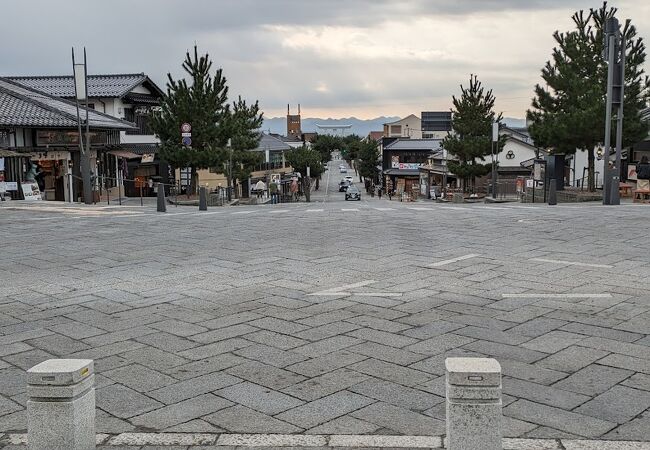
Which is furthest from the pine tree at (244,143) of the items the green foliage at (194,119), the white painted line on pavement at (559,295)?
the white painted line on pavement at (559,295)

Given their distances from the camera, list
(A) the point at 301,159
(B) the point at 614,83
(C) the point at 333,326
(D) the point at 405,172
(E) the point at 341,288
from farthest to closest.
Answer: (A) the point at 301,159 → (D) the point at 405,172 → (B) the point at 614,83 → (E) the point at 341,288 → (C) the point at 333,326

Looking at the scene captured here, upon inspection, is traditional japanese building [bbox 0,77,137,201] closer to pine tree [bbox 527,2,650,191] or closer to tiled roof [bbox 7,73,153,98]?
tiled roof [bbox 7,73,153,98]

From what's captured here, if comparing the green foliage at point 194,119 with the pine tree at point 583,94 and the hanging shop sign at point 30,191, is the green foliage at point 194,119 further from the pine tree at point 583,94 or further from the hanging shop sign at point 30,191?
the pine tree at point 583,94

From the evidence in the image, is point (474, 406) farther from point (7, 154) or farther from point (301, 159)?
point (301, 159)

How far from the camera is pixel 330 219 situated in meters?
16.0

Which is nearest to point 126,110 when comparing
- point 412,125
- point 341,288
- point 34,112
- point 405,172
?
point 34,112

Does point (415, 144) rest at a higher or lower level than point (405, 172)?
higher

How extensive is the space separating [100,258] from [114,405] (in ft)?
20.7

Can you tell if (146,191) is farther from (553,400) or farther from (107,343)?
(553,400)

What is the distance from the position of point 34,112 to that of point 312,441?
26976 millimetres

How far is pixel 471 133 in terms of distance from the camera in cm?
4200

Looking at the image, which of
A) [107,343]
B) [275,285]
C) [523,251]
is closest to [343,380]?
[107,343]

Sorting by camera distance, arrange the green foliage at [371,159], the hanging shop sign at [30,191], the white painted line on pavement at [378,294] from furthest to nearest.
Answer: the green foliage at [371,159], the hanging shop sign at [30,191], the white painted line on pavement at [378,294]

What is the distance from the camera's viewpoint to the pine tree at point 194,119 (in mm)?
30281
